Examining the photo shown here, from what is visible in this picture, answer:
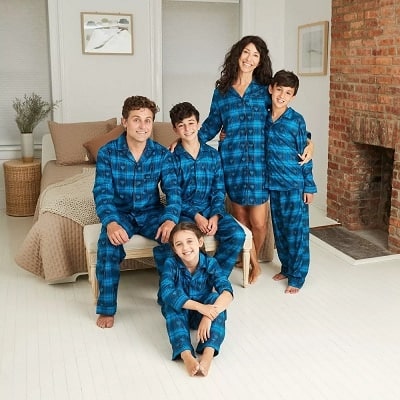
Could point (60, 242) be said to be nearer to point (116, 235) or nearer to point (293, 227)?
point (116, 235)

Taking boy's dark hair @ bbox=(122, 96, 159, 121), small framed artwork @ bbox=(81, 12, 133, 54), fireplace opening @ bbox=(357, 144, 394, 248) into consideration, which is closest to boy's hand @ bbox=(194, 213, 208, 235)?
boy's dark hair @ bbox=(122, 96, 159, 121)

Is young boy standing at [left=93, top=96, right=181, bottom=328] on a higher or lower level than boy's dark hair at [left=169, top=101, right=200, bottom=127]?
lower

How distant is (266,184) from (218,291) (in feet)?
3.05

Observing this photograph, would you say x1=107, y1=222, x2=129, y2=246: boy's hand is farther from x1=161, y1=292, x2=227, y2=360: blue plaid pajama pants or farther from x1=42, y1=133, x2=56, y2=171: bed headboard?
x1=42, y1=133, x2=56, y2=171: bed headboard

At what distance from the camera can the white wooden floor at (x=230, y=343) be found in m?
2.47

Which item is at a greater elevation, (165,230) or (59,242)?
(165,230)

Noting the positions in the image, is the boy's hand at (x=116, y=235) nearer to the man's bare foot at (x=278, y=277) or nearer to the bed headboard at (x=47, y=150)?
the man's bare foot at (x=278, y=277)

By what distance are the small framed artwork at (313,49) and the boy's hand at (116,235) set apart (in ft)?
9.70

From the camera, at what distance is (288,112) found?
3.41 meters

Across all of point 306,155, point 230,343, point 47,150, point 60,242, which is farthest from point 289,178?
point 47,150

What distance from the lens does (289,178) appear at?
3438mm

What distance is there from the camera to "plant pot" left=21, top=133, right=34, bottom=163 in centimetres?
540

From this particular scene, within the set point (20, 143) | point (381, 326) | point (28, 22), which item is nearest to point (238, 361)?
point (381, 326)

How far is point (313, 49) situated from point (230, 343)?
343 centimetres
